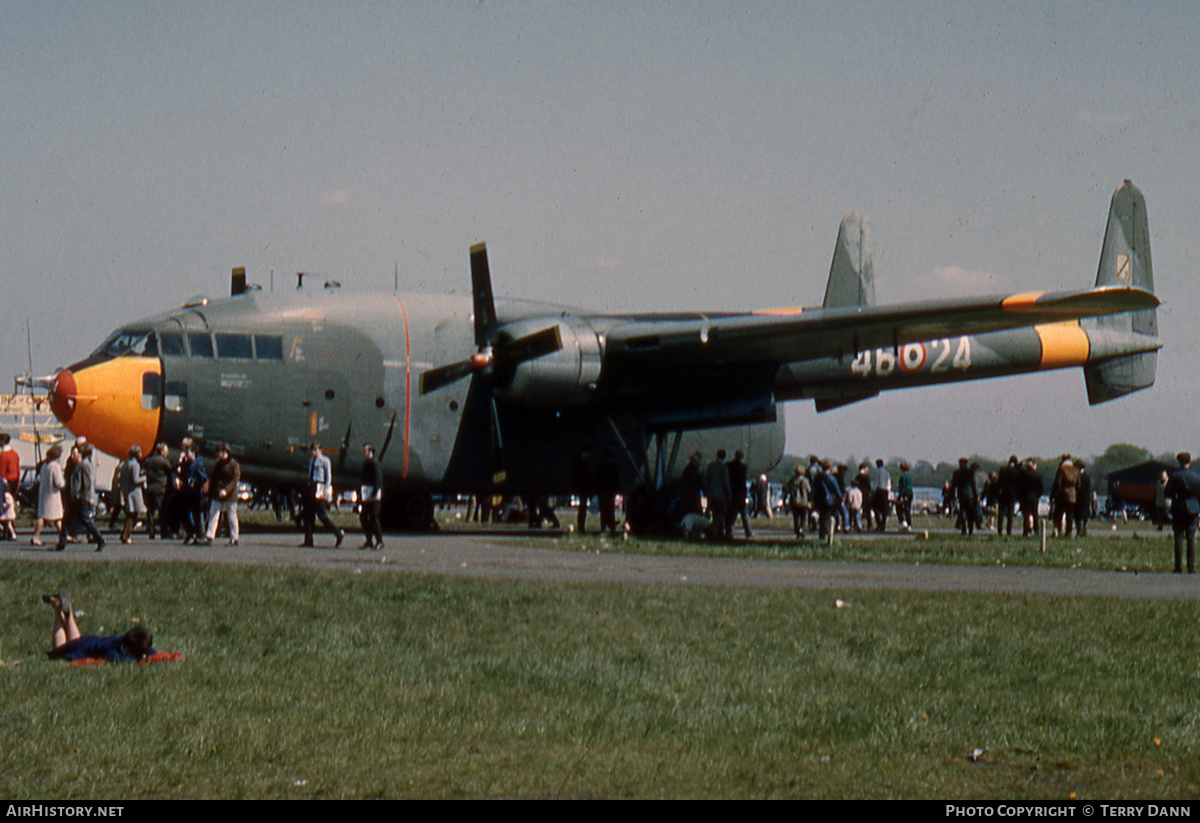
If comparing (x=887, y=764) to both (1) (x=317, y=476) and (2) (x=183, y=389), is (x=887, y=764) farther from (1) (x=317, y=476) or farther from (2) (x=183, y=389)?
(2) (x=183, y=389)

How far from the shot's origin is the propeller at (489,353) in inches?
974

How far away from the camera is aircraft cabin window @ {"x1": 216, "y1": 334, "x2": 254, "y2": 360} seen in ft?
78.6

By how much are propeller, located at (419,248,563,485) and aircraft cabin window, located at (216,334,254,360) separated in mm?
3357

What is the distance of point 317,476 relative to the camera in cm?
2238

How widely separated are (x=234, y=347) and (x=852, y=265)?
17469mm

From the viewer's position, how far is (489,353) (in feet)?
82.6

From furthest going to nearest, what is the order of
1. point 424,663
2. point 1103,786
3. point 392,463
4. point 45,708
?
point 392,463 → point 424,663 → point 45,708 → point 1103,786

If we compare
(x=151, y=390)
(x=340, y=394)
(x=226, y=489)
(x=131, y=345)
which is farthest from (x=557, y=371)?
(x=131, y=345)

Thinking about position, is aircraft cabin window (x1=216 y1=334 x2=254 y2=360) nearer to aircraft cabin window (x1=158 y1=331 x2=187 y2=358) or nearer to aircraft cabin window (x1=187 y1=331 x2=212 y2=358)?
aircraft cabin window (x1=187 y1=331 x2=212 y2=358)

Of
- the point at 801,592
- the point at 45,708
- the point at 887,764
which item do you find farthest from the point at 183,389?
the point at 887,764

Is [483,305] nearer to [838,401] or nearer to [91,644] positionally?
[838,401]

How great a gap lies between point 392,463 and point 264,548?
4.60 metres

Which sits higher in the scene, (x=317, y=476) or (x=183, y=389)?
(x=183, y=389)
